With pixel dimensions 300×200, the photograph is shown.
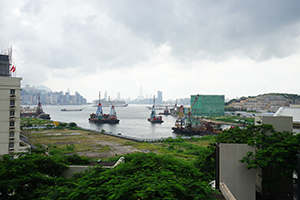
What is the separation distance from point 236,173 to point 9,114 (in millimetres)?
14616

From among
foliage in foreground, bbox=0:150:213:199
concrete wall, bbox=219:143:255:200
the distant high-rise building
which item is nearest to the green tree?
foliage in foreground, bbox=0:150:213:199

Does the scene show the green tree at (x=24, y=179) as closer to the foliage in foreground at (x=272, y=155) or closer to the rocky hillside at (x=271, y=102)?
the foliage in foreground at (x=272, y=155)

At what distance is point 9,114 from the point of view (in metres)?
14.5

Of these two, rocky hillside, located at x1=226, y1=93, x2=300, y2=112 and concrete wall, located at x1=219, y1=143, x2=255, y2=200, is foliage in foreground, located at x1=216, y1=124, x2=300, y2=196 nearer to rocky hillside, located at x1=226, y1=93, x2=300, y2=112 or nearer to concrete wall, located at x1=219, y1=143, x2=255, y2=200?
concrete wall, located at x1=219, y1=143, x2=255, y2=200

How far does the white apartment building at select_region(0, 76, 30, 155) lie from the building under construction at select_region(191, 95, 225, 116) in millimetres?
81029

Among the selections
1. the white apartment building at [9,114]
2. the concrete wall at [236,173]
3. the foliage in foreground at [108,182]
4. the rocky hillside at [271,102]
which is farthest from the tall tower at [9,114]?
the rocky hillside at [271,102]

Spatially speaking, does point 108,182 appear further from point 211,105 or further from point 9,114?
point 211,105

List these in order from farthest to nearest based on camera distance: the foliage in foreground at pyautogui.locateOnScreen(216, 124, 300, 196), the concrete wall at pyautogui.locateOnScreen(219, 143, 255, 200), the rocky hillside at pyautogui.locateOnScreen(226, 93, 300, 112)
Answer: the rocky hillside at pyautogui.locateOnScreen(226, 93, 300, 112) → the concrete wall at pyautogui.locateOnScreen(219, 143, 255, 200) → the foliage in foreground at pyautogui.locateOnScreen(216, 124, 300, 196)

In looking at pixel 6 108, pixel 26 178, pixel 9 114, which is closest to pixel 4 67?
pixel 6 108

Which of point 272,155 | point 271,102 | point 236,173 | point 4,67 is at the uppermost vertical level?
point 4,67

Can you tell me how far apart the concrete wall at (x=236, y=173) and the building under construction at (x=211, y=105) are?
82966 mm

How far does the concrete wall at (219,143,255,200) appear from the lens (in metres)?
8.91

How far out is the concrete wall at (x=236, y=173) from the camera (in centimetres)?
891

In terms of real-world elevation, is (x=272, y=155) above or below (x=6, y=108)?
below
